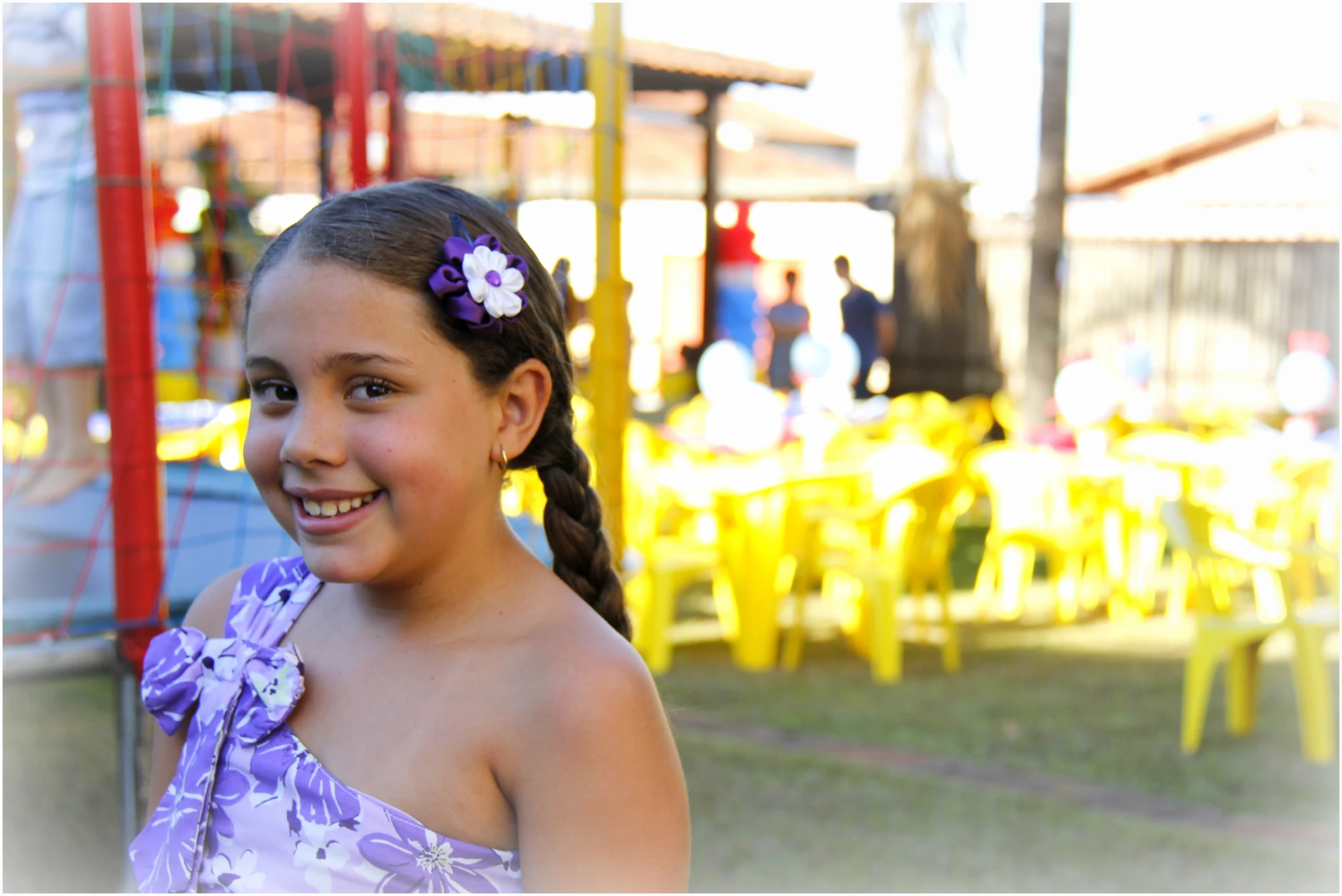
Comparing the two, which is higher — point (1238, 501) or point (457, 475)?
point (457, 475)

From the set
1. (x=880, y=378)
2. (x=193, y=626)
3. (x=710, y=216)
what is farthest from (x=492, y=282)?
(x=710, y=216)

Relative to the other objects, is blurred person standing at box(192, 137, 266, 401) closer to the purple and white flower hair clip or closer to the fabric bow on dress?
the fabric bow on dress

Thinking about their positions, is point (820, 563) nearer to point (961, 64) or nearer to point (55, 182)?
point (55, 182)

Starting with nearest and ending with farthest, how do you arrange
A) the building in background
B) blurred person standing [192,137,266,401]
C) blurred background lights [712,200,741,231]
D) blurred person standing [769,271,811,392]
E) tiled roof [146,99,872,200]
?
tiled roof [146,99,872,200], blurred person standing [192,137,266,401], blurred person standing [769,271,811,392], the building in background, blurred background lights [712,200,741,231]

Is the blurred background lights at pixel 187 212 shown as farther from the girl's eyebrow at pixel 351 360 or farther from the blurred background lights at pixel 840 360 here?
the girl's eyebrow at pixel 351 360

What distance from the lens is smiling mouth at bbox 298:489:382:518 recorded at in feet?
3.90

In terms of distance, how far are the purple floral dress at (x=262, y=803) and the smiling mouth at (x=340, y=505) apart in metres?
0.20

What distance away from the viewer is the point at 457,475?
1.21 meters

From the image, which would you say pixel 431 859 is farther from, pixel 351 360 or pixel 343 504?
pixel 351 360

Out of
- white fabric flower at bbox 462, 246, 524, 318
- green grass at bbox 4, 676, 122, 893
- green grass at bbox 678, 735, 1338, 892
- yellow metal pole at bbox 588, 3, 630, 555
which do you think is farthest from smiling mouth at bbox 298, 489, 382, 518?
green grass at bbox 678, 735, 1338, 892

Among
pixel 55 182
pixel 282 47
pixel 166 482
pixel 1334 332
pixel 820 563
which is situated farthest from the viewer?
pixel 1334 332

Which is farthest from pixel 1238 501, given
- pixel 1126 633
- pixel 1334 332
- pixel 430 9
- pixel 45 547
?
pixel 1334 332

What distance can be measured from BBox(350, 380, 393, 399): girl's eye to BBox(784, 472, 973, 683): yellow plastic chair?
4190 millimetres

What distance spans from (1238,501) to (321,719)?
5.42 meters
